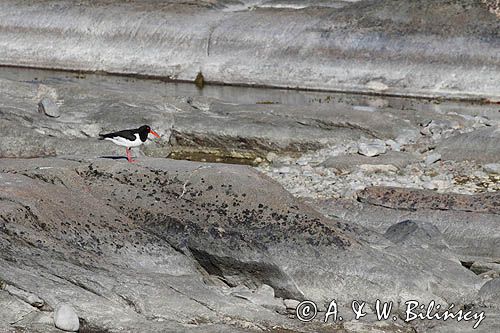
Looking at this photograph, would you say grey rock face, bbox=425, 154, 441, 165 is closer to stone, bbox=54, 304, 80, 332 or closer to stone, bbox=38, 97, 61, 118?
stone, bbox=38, 97, 61, 118

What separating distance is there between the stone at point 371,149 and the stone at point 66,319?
13.3 m

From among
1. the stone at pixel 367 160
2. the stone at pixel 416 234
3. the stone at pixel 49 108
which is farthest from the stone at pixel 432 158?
the stone at pixel 49 108

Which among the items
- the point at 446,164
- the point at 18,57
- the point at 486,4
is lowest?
the point at 18,57

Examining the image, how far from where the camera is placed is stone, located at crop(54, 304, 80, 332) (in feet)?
41.6

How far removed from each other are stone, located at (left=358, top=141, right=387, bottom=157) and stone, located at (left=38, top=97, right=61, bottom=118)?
806 centimetres

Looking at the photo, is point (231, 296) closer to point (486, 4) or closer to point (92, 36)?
point (486, 4)

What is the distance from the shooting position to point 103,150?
23547mm

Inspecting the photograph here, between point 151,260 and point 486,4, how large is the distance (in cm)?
2412

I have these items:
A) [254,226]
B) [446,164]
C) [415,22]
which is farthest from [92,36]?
[254,226]

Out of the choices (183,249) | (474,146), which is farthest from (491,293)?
(474,146)

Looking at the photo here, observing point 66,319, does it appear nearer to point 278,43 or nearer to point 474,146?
point 474,146

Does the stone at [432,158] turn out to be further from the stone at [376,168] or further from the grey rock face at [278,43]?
the grey rock face at [278,43]

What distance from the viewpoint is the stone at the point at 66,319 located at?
12680 millimetres

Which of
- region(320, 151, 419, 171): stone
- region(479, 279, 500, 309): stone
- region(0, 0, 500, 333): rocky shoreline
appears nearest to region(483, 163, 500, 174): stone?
region(0, 0, 500, 333): rocky shoreline
